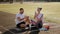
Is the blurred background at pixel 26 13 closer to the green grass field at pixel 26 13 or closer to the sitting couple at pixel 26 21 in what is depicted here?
the green grass field at pixel 26 13

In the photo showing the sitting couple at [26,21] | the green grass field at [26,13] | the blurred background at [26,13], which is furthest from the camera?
the green grass field at [26,13]

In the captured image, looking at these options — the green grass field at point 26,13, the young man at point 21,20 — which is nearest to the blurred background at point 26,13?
the green grass field at point 26,13

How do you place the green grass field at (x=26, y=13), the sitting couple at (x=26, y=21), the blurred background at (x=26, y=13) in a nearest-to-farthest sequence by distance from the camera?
the sitting couple at (x=26, y=21) → the blurred background at (x=26, y=13) → the green grass field at (x=26, y=13)

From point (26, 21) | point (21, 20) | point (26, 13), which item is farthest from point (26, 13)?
point (26, 21)

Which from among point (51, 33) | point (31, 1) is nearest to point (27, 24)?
point (51, 33)

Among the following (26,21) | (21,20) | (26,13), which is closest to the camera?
(26,21)

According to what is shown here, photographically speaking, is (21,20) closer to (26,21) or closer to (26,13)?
(26,21)

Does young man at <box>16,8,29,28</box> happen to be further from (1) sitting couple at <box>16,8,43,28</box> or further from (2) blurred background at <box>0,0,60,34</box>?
(2) blurred background at <box>0,0,60,34</box>

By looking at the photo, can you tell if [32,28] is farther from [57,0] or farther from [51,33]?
[57,0]

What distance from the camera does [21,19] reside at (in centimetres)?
742

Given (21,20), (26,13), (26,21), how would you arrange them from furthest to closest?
(26,13) < (21,20) < (26,21)

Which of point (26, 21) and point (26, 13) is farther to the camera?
point (26, 13)

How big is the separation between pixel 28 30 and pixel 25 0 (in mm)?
26378

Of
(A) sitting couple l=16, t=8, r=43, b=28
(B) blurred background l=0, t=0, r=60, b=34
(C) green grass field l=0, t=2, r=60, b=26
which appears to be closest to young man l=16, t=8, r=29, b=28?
(A) sitting couple l=16, t=8, r=43, b=28
